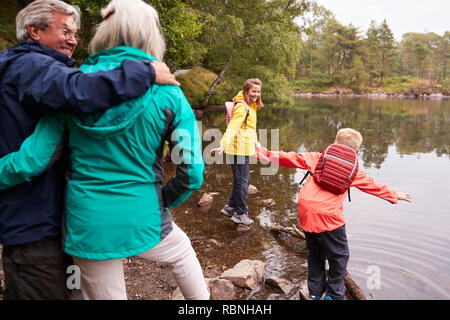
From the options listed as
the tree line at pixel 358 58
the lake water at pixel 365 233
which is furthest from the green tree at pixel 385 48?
the lake water at pixel 365 233

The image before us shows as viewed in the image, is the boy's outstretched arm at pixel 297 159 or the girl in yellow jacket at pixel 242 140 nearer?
the boy's outstretched arm at pixel 297 159

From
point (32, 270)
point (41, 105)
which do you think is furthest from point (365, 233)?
point (41, 105)

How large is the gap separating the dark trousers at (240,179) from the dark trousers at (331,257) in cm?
195

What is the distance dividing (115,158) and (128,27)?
688mm

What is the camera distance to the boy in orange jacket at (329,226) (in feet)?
9.92

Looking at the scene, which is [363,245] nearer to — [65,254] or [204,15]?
[65,254]

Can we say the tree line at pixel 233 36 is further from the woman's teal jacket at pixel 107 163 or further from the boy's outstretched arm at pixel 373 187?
the boy's outstretched arm at pixel 373 187

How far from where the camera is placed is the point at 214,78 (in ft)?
80.9

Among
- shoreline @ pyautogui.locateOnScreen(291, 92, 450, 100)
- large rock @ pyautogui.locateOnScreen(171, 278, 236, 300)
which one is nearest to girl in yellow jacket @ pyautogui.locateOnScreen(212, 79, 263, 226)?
large rock @ pyautogui.locateOnScreen(171, 278, 236, 300)

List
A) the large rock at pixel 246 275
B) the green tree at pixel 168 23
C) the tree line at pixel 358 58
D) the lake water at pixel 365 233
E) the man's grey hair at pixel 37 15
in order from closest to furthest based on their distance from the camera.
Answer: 1. the man's grey hair at pixel 37 15
2. the large rock at pixel 246 275
3. the lake water at pixel 365 233
4. the green tree at pixel 168 23
5. the tree line at pixel 358 58

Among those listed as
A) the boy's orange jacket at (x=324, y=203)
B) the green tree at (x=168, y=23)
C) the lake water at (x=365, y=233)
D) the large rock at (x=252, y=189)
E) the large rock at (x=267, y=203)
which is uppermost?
the green tree at (x=168, y=23)

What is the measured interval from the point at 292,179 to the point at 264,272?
176 inches
